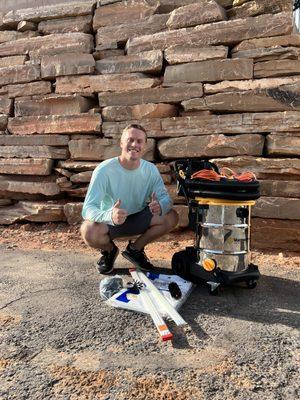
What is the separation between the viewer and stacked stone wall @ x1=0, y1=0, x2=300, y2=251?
433 centimetres

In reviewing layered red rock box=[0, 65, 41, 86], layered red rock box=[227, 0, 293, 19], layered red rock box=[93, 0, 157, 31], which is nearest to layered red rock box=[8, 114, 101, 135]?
layered red rock box=[0, 65, 41, 86]

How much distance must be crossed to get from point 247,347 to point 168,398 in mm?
649

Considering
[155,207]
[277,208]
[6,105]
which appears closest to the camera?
[155,207]

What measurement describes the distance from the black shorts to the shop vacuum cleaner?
2.01ft

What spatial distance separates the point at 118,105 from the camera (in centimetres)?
495

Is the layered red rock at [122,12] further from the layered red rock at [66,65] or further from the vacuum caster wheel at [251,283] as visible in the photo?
the vacuum caster wheel at [251,283]

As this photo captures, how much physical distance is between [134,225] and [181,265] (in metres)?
0.62

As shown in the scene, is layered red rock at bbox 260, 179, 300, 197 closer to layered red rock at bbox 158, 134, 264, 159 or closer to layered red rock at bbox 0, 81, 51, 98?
layered red rock at bbox 158, 134, 264, 159

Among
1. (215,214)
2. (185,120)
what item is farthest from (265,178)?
(215,214)

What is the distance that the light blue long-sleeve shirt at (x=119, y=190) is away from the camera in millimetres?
3379

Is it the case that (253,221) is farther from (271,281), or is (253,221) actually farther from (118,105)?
(118,105)

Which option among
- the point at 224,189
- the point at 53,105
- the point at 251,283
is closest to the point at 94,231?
the point at 224,189

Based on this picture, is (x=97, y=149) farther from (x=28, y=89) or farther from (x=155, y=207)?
(x=155, y=207)

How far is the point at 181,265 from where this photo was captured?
328cm
